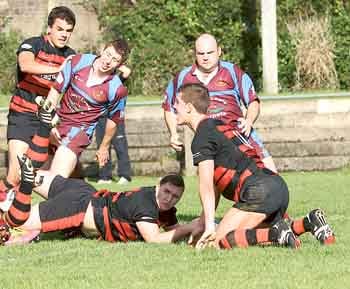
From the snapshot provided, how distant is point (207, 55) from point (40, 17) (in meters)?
15.3

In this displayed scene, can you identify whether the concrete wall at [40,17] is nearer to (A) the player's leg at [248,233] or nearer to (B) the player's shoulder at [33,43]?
(B) the player's shoulder at [33,43]

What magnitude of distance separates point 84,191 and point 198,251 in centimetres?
143

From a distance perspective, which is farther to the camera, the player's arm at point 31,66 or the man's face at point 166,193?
the player's arm at point 31,66

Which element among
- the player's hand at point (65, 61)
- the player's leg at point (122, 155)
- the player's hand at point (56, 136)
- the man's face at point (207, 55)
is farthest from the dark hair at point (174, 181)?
the player's leg at point (122, 155)

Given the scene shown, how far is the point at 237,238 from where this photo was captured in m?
8.51

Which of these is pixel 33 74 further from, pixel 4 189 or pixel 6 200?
pixel 6 200

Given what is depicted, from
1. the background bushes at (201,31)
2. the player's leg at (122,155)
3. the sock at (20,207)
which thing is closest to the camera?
the sock at (20,207)

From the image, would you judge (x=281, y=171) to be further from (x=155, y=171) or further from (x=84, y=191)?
(x=84, y=191)

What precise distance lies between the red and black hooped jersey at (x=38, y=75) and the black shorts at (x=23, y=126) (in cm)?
11

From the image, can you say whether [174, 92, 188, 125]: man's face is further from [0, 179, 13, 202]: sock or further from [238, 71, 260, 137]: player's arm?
[0, 179, 13, 202]: sock

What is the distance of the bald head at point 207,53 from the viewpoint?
972cm

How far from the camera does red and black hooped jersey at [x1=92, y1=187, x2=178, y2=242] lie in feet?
29.5

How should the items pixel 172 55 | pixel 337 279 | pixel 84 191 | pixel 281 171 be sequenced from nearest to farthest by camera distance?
pixel 337 279 → pixel 84 191 → pixel 281 171 → pixel 172 55

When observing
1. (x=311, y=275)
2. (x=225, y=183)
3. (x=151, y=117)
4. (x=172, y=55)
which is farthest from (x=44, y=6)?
(x=311, y=275)
